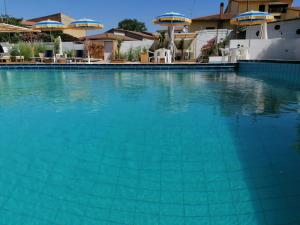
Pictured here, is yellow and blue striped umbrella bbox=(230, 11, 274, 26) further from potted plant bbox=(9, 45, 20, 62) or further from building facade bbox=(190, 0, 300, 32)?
potted plant bbox=(9, 45, 20, 62)

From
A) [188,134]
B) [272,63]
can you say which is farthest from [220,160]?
[272,63]

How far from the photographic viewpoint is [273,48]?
14047mm

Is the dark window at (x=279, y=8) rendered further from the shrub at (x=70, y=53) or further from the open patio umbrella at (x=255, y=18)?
the shrub at (x=70, y=53)

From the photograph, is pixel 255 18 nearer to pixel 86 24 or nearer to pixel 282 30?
pixel 282 30

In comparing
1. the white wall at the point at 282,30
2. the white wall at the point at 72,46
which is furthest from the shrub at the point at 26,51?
the white wall at the point at 282,30

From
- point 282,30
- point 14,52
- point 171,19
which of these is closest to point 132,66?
point 171,19

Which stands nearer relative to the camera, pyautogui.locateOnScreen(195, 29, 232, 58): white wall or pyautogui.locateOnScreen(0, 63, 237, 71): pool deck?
pyautogui.locateOnScreen(0, 63, 237, 71): pool deck

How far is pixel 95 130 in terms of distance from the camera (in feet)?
14.0

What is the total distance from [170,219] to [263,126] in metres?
2.89

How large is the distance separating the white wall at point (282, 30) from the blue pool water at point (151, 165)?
50.3 feet

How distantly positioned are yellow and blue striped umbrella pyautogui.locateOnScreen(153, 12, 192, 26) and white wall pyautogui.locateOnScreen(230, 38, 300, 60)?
11.3 ft

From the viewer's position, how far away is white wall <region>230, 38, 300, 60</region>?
13227 mm

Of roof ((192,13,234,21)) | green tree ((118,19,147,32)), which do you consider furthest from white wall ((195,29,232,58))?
green tree ((118,19,147,32))

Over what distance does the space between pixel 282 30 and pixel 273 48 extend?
6.18 meters
